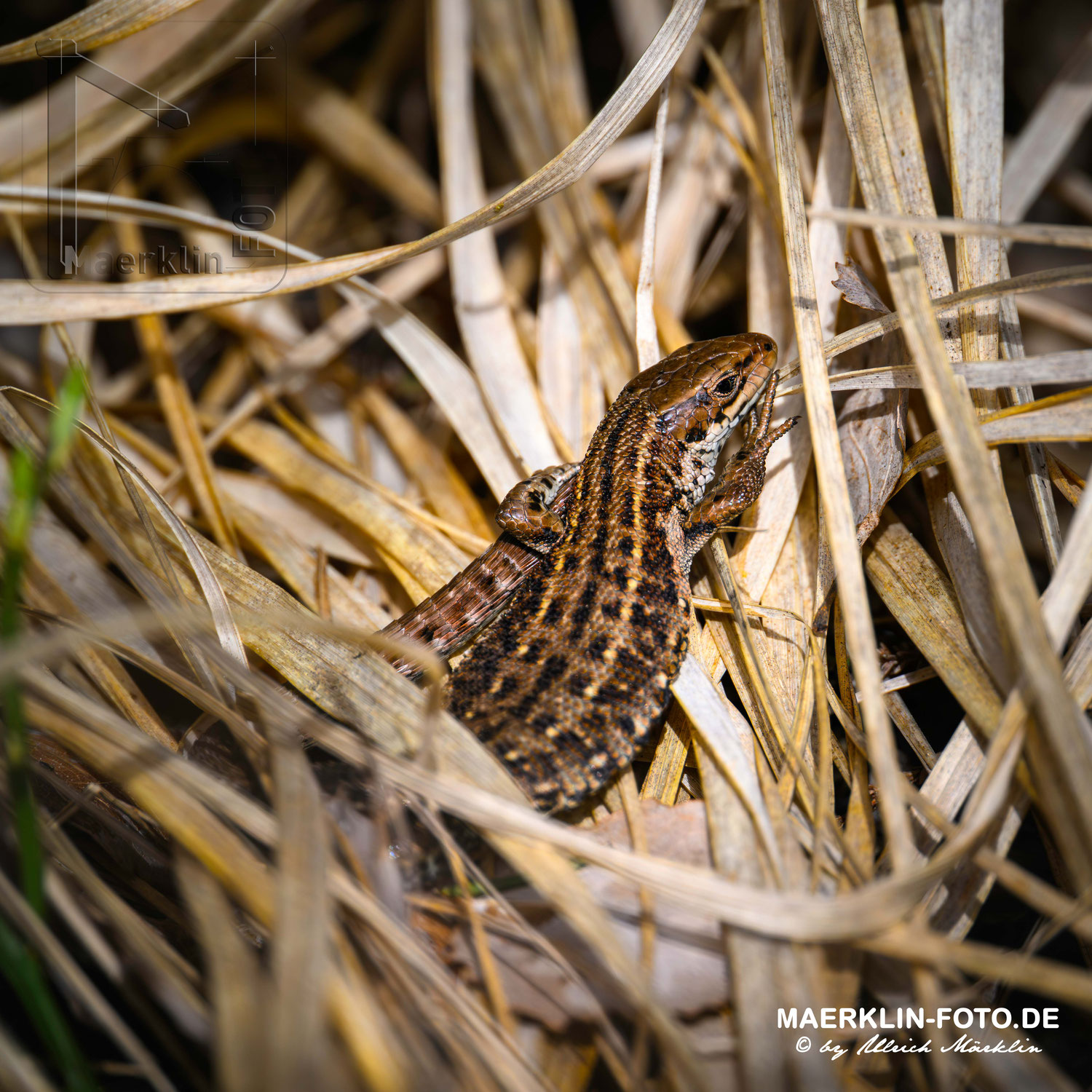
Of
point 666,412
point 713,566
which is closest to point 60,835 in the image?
point 713,566

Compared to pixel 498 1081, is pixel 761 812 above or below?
above

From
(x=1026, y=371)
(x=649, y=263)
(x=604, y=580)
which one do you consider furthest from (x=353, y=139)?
(x=1026, y=371)

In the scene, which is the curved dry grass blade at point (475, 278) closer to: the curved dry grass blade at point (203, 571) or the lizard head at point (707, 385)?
the lizard head at point (707, 385)

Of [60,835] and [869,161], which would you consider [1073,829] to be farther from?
[60,835]

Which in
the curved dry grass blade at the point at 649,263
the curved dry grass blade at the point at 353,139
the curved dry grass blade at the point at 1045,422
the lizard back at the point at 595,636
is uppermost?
the curved dry grass blade at the point at 353,139

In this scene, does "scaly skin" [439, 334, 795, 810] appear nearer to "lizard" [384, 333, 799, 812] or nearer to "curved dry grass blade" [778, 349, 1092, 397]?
"lizard" [384, 333, 799, 812]

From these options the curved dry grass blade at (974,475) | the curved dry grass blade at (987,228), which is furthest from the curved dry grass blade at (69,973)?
the curved dry grass blade at (987,228)
